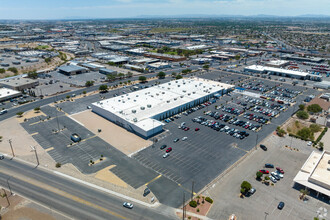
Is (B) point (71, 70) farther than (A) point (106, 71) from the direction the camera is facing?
No

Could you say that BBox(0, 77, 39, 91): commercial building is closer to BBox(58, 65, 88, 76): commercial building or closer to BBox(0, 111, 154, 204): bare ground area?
BBox(58, 65, 88, 76): commercial building

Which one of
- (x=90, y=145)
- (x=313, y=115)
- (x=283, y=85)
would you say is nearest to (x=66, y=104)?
(x=90, y=145)

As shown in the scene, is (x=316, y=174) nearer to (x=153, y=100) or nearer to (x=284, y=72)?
(x=153, y=100)

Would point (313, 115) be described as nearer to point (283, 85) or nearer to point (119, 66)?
point (283, 85)

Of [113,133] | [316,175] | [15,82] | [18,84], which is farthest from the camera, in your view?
[15,82]

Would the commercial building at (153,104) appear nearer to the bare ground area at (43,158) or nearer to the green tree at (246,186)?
the bare ground area at (43,158)

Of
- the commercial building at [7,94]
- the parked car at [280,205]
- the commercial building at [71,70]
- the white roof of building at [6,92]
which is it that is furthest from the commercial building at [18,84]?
the parked car at [280,205]

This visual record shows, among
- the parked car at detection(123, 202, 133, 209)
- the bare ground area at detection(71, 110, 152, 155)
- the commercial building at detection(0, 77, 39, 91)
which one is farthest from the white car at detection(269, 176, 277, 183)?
the commercial building at detection(0, 77, 39, 91)

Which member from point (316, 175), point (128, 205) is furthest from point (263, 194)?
point (128, 205)
